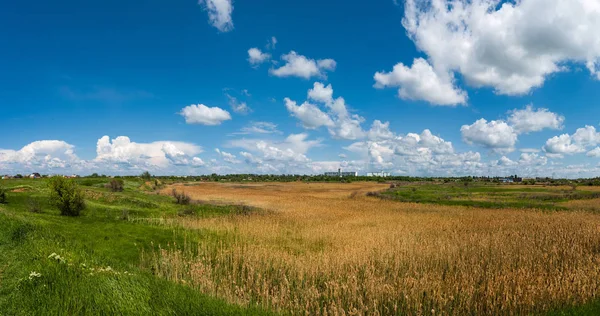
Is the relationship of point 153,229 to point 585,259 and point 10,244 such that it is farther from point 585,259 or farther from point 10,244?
point 585,259

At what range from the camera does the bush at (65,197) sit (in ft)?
76.5

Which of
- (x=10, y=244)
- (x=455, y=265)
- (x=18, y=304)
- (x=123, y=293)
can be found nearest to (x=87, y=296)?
(x=123, y=293)

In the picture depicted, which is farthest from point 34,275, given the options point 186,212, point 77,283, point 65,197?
point 186,212

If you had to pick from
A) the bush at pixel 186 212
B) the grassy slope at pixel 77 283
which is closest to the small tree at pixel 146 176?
the bush at pixel 186 212

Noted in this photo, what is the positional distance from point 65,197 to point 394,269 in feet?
74.1

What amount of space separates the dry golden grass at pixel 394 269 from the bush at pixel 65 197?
6.96 metres

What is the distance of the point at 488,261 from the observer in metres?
15.1

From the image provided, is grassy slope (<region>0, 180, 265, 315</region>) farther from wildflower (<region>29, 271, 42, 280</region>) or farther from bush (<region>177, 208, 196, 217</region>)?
bush (<region>177, 208, 196, 217</region>)

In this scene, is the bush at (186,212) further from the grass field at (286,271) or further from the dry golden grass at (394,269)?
the dry golden grass at (394,269)

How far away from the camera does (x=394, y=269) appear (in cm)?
1439

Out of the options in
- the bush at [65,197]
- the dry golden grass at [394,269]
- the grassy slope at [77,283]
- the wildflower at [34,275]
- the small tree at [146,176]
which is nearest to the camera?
the grassy slope at [77,283]

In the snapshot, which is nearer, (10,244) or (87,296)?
(87,296)

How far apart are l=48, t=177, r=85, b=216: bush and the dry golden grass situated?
22.8 ft

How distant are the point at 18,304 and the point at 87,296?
1551 millimetres
